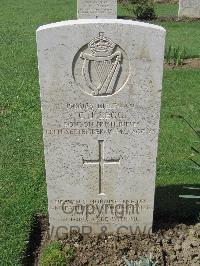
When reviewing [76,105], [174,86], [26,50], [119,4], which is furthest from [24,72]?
[119,4]

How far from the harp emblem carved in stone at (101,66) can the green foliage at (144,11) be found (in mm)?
11039

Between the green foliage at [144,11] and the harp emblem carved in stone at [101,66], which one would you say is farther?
the green foliage at [144,11]

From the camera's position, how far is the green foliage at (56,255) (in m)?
4.09

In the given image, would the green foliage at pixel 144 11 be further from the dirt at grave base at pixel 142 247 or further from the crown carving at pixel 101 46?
the crown carving at pixel 101 46

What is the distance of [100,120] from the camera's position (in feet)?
13.1

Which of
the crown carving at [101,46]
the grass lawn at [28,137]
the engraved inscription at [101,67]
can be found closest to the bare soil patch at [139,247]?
the grass lawn at [28,137]

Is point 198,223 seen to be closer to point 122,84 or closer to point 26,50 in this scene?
point 122,84

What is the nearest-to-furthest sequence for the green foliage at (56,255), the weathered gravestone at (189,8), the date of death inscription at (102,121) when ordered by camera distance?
the date of death inscription at (102,121), the green foliage at (56,255), the weathered gravestone at (189,8)

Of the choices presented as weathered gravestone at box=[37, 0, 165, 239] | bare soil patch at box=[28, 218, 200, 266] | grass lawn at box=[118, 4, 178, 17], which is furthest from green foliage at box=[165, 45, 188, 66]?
weathered gravestone at box=[37, 0, 165, 239]

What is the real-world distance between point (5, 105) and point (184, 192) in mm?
3818

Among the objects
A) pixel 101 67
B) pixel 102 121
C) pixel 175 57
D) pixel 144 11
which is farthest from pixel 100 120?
pixel 144 11

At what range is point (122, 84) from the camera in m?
3.84

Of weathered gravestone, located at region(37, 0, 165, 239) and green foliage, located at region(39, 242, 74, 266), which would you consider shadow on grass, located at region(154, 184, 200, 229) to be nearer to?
weathered gravestone, located at region(37, 0, 165, 239)

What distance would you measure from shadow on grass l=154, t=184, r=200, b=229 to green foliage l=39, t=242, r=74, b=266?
3.17 ft
